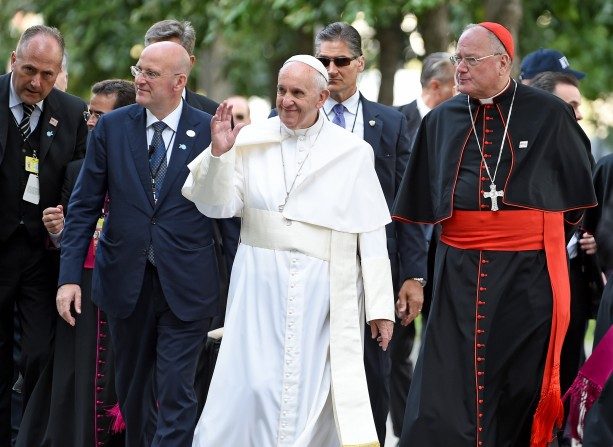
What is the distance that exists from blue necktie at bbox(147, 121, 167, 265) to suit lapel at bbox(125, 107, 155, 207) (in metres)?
0.03

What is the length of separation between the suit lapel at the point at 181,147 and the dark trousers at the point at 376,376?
1.52 meters

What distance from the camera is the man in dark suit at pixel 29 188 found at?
28.5ft

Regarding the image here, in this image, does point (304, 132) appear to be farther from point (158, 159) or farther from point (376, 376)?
point (376, 376)

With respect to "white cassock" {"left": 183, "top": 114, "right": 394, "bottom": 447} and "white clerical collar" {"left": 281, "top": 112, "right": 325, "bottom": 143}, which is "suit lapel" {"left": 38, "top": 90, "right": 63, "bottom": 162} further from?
"white clerical collar" {"left": 281, "top": 112, "right": 325, "bottom": 143}

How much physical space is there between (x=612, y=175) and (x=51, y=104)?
328 centimetres

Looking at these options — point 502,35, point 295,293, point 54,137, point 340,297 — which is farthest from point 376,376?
point 54,137

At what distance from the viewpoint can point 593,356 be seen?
7.83m

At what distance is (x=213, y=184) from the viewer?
7.36 m

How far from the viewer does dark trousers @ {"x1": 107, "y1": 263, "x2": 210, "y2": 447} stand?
7.92 m

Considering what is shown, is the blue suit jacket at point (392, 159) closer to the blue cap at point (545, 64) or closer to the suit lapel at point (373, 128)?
the suit lapel at point (373, 128)

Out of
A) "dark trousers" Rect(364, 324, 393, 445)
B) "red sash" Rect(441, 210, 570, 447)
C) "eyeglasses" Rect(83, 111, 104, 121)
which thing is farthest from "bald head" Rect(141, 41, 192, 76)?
"dark trousers" Rect(364, 324, 393, 445)

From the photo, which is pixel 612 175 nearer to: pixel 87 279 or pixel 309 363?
pixel 309 363

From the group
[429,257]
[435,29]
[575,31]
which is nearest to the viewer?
[429,257]

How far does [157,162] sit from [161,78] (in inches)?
17.5
